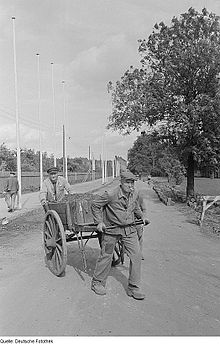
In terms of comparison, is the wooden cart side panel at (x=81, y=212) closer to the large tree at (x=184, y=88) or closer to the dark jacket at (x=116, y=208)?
the dark jacket at (x=116, y=208)

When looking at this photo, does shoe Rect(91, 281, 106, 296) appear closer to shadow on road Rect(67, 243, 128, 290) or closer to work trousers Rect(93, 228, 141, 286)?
work trousers Rect(93, 228, 141, 286)

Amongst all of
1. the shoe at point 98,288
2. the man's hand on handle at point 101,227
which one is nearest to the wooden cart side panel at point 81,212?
the man's hand on handle at point 101,227

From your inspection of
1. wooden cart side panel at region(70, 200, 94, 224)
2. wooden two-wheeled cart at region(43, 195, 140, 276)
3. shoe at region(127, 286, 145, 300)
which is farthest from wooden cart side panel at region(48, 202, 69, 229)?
shoe at region(127, 286, 145, 300)

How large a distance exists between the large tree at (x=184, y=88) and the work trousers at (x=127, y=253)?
14.4m

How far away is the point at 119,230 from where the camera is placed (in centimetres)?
546

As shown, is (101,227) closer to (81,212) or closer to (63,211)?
(81,212)

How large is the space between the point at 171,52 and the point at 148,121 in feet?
12.6

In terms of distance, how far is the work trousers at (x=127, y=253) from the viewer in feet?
17.6

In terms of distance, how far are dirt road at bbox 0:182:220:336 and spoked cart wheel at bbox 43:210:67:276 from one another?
168 mm

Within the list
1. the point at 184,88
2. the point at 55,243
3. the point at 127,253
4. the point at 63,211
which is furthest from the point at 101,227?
the point at 184,88

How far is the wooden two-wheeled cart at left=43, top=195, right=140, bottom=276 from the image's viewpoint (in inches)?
249

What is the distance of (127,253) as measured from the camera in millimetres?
5488
